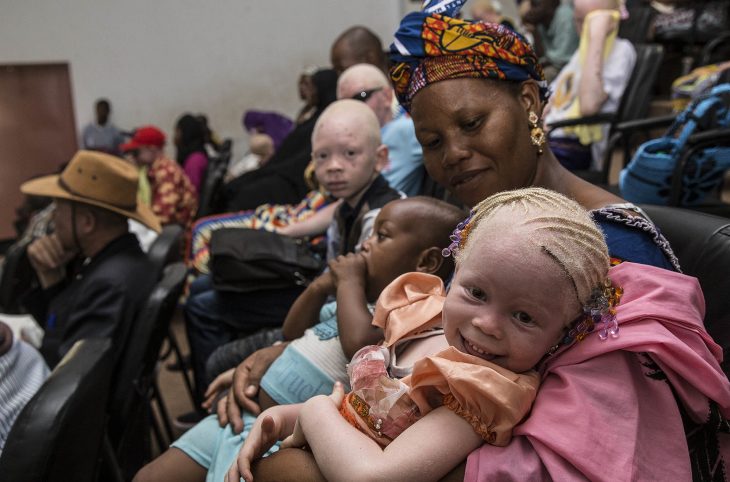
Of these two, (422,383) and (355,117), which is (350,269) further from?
(355,117)

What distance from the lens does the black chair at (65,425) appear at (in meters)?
1.51

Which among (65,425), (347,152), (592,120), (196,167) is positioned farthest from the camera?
(196,167)

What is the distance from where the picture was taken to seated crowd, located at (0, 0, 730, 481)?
107 cm

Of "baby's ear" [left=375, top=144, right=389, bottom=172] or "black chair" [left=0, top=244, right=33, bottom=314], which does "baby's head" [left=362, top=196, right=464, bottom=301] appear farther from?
"black chair" [left=0, top=244, right=33, bottom=314]

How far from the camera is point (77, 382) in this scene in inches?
65.4

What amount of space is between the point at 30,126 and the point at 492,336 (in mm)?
11137

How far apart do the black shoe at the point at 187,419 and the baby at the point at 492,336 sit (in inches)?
105

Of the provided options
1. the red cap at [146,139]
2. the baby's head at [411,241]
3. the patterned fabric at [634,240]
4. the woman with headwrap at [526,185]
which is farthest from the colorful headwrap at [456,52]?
the red cap at [146,139]

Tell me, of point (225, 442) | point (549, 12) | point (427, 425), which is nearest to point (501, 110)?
point (427, 425)

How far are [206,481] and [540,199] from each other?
107 centimetres

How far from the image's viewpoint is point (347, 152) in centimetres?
256

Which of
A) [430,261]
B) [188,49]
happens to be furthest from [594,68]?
[188,49]

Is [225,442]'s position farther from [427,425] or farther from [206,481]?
[427,425]

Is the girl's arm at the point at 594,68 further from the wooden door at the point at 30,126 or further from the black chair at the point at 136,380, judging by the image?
the wooden door at the point at 30,126
